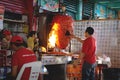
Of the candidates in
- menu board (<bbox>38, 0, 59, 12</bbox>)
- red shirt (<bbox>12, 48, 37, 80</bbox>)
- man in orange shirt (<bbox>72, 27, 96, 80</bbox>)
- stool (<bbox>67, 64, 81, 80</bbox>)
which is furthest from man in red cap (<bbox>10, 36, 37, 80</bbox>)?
menu board (<bbox>38, 0, 59, 12</bbox>)

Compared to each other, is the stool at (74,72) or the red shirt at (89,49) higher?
the red shirt at (89,49)

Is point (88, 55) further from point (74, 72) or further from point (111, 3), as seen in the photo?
point (111, 3)

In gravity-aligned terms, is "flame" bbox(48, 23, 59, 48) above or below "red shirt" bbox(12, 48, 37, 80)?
above

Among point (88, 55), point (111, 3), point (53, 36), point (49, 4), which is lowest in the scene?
point (88, 55)

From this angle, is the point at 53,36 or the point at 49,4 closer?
the point at 53,36

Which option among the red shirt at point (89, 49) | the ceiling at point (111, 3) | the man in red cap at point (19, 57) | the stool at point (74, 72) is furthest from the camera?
the ceiling at point (111, 3)

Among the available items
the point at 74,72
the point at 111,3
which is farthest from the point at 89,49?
the point at 111,3

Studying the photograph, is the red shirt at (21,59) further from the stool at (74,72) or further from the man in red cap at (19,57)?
the stool at (74,72)

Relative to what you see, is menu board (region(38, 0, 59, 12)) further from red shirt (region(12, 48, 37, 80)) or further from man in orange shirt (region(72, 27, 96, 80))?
red shirt (region(12, 48, 37, 80))

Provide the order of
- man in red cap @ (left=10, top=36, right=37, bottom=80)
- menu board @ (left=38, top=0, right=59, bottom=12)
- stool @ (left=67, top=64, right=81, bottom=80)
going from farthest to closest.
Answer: menu board @ (left=38, top=0, right=59, bottom=12), stool @ (left=67, top=64, right=81, bottom=80), man in red cap @ (left=10, top=36, right=37, bottom=80)

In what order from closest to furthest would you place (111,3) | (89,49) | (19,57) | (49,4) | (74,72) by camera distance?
(19,57) < (89,49) < (74,72) < (49,4) < (111,3)

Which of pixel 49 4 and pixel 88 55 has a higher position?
pixel 49 4

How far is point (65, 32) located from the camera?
8.12 metres

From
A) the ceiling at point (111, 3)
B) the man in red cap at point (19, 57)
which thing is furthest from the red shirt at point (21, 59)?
the ceiling at point (111, 3)
